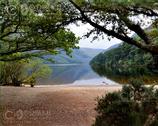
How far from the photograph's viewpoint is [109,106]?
8594 millimetres

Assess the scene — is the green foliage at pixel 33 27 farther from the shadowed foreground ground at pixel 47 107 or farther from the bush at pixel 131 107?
the bush at pixel 131 107

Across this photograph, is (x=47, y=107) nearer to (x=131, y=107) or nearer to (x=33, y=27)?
(x=33, y=27)

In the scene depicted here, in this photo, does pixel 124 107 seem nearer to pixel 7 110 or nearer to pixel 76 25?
pixel 76 25

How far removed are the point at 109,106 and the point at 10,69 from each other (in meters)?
15.7

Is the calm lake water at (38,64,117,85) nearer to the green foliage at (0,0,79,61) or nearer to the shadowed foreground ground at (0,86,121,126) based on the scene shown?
the shadowed foreground ground at (0,86,121,126)

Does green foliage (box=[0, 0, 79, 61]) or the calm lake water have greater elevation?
green foliage (box=[0, 0, 79, 61])

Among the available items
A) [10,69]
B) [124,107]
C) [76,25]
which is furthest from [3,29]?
[10,69]

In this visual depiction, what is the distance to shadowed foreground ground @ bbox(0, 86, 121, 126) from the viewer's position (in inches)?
481

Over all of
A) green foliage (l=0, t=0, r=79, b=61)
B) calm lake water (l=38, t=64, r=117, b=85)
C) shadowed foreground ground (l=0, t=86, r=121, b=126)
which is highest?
green foliage (l=0, t=0, r=79, b=61)

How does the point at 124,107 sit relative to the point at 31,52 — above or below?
below

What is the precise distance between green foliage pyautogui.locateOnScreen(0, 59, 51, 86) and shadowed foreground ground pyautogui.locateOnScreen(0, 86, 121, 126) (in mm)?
7169

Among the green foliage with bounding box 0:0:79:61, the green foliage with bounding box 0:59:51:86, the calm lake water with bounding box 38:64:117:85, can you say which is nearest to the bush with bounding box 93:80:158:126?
the green foliage with bounding box 0:0:79:61

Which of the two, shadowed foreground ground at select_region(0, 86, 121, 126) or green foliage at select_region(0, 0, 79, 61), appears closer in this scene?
shadowed foreground ground at select_region(0, 86, 121, 126)

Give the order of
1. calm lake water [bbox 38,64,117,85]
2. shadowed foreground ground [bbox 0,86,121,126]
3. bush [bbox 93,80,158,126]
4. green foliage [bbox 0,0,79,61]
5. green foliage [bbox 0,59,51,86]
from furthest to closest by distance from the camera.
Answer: calm lake water [bbox 38,64,117,85] < green foliage [bbox 0,59,51,86] < green foliage [bbox 0,0,79,61] < shadowed foreground ground [bbox 0,86,121,126] < bush [bbox 93,80,158,126]
